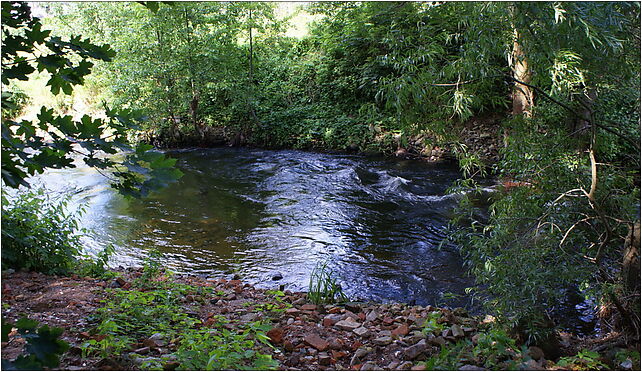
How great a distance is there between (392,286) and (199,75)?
11.1 meters

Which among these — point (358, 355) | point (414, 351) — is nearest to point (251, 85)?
point (358, 355)

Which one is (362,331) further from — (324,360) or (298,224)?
(298,224)

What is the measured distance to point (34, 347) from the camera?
1.51 m

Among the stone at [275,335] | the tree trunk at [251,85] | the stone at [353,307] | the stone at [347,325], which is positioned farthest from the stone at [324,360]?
the tree trunk at [251,85]

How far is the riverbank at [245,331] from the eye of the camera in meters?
2.84

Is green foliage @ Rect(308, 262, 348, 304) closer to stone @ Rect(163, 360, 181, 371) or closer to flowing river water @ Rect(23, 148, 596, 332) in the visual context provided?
flowing river water @ Rect(23, 148, 596, 332)

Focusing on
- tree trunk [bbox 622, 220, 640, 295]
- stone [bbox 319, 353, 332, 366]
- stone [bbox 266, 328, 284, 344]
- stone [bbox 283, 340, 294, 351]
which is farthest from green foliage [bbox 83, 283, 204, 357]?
tree trunk [bbox 622, 220, 640, 295]

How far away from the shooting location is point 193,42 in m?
14.3

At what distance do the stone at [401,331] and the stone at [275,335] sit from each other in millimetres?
918

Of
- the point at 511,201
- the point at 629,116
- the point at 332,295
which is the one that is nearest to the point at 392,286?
the point at 332,295

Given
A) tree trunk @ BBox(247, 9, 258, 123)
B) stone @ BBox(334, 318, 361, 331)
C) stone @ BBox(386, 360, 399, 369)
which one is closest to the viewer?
stone @ BBox(386, 360, 399, 369)

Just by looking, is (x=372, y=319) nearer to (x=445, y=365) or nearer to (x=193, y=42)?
(x=445, y=365)

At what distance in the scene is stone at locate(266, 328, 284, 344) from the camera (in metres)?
3.48

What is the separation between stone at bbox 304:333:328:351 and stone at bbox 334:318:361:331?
1.19ft
